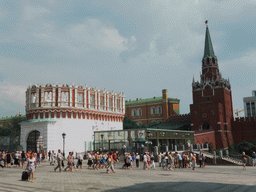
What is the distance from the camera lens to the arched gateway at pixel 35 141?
4281 centimetres

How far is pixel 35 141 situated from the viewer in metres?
43.4

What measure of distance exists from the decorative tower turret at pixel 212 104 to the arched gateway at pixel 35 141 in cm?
3721

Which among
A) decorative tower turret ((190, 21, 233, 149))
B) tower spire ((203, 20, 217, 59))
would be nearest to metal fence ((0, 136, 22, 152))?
decorative tower turret ((190, 21, 233, 149))

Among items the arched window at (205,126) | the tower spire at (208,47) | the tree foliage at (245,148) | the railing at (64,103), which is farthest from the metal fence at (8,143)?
the tower spire at (208,47)

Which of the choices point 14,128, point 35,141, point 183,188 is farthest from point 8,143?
point 183,188

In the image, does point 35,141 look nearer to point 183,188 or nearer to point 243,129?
point 183,188

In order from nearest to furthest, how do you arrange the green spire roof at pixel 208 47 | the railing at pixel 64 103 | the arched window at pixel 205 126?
the railing at pixel 64 103
the arched window at pixel 205 126
the green spire roof at pixel 208 47

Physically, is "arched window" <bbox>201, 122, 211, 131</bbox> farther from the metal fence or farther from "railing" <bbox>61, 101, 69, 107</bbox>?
the metal fence

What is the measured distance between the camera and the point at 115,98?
5656 cm

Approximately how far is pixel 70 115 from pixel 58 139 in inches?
191

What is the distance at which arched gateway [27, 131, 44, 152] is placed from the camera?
140ft

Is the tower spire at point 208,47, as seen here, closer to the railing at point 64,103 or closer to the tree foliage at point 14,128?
the railing at point 64,103

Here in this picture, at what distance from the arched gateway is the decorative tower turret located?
122 ft

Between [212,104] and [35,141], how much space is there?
46.3 meters
